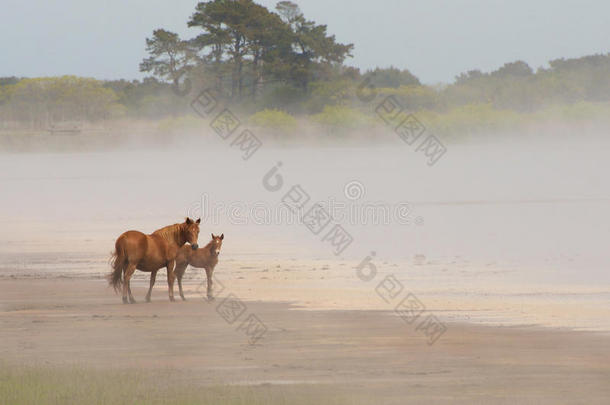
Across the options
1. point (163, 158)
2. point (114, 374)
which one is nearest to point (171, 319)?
point (114, 374)

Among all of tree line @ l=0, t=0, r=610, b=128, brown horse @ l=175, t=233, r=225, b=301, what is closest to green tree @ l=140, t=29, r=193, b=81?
tree line @ l=0, t=0, r=610, b=128

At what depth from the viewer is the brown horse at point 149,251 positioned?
1480 cm

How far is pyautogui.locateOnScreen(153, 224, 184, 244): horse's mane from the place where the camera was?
15023 mm

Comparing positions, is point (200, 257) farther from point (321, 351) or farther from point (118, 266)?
point (321, 351)

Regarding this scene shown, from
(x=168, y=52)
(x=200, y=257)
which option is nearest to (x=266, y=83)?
(x=168, y=52)

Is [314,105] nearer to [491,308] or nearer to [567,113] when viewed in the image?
[567,113]

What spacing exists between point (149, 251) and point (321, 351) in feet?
Answer: 12.7

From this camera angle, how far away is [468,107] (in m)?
69.8

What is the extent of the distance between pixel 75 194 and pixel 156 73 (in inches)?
1580

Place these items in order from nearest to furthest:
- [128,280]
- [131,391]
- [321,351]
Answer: [131,391]
[321,351]
[128,280]

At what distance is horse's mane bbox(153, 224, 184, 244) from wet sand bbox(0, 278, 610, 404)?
30.9 inches

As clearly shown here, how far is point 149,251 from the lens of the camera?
48.8 feet

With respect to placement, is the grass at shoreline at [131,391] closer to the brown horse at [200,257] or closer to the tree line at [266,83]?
the brown horse at [200,257]

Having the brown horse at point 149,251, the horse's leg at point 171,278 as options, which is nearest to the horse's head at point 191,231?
the brown horse at point 149,251
